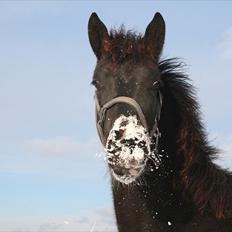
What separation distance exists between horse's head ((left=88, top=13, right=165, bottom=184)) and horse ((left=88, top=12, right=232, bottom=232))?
0.04 ft

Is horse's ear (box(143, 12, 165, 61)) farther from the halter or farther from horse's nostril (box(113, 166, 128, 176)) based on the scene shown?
horse's nostril (box(113, 166, 128, 176))

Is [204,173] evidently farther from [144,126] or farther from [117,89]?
[117,89]

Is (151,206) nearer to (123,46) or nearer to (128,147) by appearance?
(128,147)

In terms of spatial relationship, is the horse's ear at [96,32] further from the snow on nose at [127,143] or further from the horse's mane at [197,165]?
the snow on nose at [127,143]

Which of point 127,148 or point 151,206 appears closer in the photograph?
point 127,148

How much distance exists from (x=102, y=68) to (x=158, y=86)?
0.84 meters

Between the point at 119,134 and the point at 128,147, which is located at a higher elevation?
the point at 119,134

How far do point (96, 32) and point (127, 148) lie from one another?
241cm

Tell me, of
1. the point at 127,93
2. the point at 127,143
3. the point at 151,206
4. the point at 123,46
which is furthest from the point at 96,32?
the point at 151,206

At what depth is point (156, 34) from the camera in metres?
7.59

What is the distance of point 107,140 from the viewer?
6199 mm

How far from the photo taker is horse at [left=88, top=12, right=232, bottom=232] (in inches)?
243

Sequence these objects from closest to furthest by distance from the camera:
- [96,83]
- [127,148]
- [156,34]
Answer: [127,148] → [96,83] → [156,34]

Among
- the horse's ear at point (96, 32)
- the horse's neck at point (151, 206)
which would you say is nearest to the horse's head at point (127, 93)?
the horse's ear at point (96, 32)
